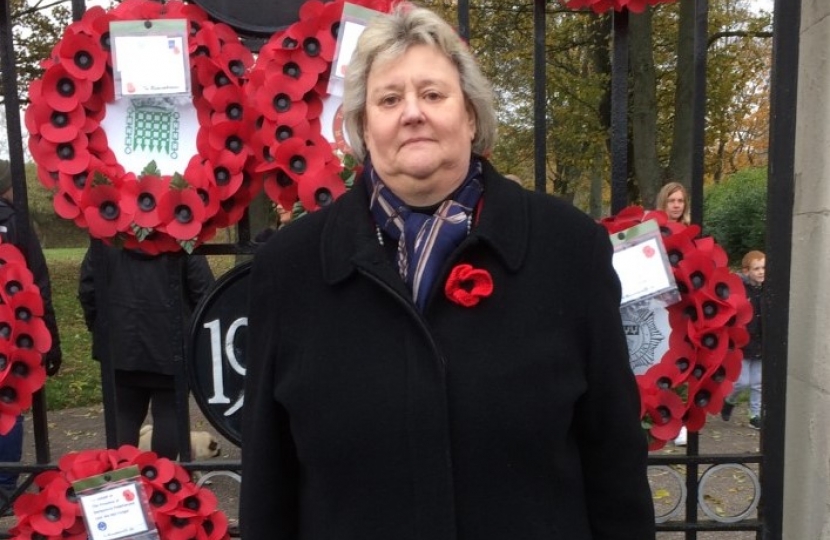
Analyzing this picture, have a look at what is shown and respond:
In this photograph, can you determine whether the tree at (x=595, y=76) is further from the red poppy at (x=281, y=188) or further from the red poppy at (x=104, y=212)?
the red poppy at (x=104, y=212)

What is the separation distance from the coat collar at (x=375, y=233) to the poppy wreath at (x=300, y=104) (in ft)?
1.53

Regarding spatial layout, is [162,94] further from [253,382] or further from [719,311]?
[719,311]

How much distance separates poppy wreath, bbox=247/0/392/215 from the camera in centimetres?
206

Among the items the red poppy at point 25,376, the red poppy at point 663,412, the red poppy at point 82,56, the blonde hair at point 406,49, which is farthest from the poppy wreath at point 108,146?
the red poppy at point 663,412

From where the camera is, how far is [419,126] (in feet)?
4.88

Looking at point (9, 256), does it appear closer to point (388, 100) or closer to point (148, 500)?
point (148, 500)

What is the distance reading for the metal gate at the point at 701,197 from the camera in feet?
6.76

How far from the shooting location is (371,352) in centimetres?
149

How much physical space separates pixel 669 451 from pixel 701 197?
3737 millimetres

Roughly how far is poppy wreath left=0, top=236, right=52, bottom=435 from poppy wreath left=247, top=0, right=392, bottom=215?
69 centimetres

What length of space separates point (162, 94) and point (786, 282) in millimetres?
1696

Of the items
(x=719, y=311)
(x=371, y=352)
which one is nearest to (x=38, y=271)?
(x=371, y=352)

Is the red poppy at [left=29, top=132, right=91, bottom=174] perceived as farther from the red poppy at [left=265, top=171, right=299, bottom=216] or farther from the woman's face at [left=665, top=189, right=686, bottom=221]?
the woman's face at [left=665, top=189, right=686, bottom=221]

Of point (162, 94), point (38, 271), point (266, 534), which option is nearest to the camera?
point (266, 534)
